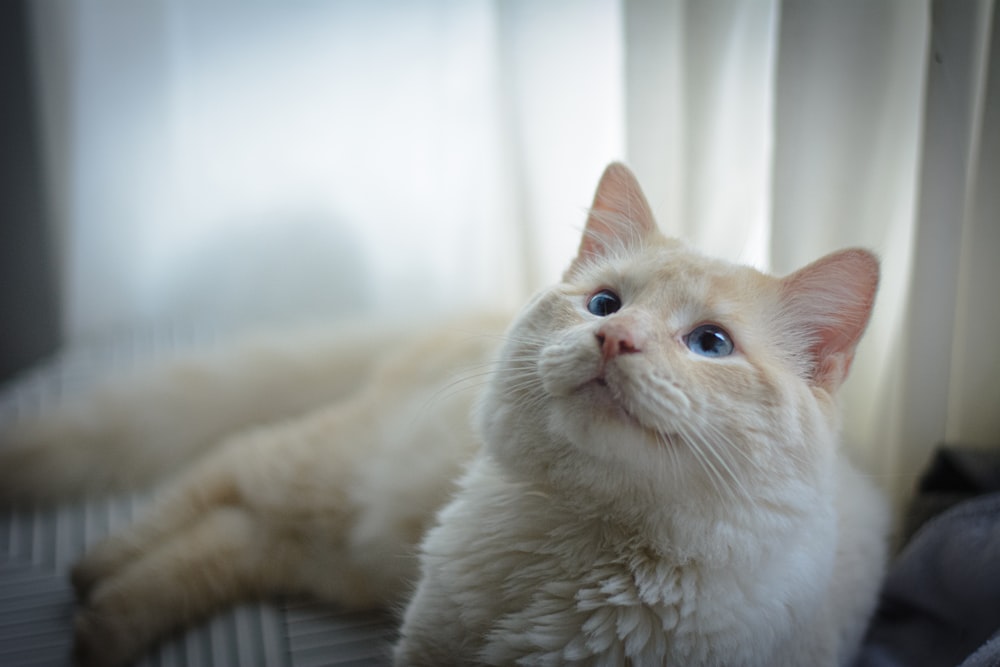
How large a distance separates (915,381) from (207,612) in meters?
1.33

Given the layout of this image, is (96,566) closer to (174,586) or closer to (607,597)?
(174,586)

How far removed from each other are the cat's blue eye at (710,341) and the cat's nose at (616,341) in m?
0.13

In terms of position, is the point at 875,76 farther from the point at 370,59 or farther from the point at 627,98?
the point at 370,59

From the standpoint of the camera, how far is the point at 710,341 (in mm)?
1029

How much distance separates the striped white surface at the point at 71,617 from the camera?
1.33 meters

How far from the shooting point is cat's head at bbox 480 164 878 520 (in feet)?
3.01

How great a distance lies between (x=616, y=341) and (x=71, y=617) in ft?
3.79

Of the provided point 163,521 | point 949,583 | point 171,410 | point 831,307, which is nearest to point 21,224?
point 171,410

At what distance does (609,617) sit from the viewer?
98 centimetres

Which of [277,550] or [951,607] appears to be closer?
[951,607]

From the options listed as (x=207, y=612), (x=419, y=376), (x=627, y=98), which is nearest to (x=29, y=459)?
(x=207, y=612)

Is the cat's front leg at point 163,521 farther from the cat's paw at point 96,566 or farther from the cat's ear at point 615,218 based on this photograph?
the cat's ear at point 615,218

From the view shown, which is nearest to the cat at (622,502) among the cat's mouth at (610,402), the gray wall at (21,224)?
the cat's mouth at (610,402)

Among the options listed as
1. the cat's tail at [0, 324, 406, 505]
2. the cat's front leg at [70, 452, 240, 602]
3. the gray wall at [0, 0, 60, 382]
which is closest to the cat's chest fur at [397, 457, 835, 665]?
the cat's front leg at [70, 452, 240, 602]
